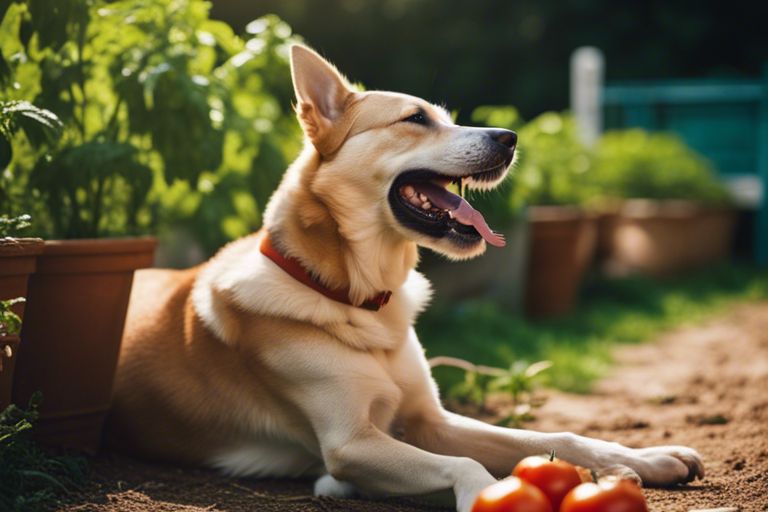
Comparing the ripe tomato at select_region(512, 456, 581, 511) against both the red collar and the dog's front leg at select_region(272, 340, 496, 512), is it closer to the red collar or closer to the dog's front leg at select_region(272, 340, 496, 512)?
the dog's front leg at select_region(272, 340, 496, 512)

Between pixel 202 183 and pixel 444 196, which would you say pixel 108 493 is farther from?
pixel 202 183


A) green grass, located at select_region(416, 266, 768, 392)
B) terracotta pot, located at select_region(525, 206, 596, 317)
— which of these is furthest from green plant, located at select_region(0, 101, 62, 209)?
terracotta pot, located at select_region(525, 206, 596, 317)

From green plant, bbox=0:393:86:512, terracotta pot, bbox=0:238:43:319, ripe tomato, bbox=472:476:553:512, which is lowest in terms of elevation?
green plant, bbox=0:393:86:512

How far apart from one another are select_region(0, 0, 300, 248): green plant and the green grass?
1740mm

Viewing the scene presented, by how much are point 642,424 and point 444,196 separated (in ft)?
4.67

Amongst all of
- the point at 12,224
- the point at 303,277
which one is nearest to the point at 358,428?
the point at 303,277

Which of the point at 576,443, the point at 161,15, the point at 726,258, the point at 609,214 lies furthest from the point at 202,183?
the point at 726,258

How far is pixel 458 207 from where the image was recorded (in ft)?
10.1

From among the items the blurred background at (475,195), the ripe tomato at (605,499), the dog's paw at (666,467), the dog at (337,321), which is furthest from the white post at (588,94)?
the ripe tomato at (605,499)

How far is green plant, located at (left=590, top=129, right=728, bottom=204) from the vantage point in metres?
9.21

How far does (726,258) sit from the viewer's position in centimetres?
1034

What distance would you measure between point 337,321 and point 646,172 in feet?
23.3

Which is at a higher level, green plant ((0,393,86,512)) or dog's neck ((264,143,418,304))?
dog's neck ((264,143,418,304))

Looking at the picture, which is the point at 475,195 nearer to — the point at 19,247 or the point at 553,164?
the point at 553,164
